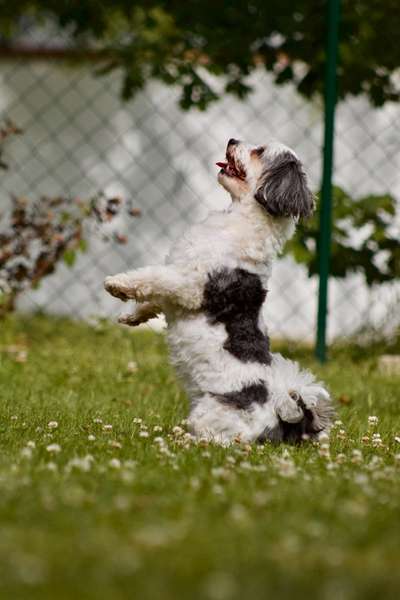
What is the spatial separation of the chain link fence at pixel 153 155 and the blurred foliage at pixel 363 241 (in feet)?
2.98

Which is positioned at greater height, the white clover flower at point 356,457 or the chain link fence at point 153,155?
the chain link fence at point 153,155

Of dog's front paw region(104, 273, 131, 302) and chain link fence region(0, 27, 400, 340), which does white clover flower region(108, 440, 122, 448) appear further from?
chain link fence region(0, 27, 400, 340)

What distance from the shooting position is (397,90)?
7.82 m

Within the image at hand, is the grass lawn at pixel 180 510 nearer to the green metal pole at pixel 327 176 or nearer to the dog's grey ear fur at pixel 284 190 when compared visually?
the dog's grey ear fur at pixel 284 190

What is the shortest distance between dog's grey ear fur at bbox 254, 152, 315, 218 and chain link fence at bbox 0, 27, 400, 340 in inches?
Result: 178

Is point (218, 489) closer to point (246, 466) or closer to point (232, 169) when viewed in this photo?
point (246, 466)

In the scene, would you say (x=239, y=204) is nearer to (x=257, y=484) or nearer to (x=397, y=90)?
(x=257, y=484)

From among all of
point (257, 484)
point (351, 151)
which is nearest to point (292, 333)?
point (351, 151)

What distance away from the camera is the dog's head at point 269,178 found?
4027mm

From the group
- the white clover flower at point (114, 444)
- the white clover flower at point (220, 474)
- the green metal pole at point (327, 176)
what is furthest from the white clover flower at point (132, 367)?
the white clover flower at point (220, 474)

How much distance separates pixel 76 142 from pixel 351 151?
7.99 ft

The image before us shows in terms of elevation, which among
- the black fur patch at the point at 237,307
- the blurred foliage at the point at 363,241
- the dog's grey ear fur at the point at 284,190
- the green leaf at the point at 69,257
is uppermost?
the blurred foliage at the point at 363,241

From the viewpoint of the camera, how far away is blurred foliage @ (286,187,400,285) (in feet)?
24.6

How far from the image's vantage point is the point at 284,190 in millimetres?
4023
